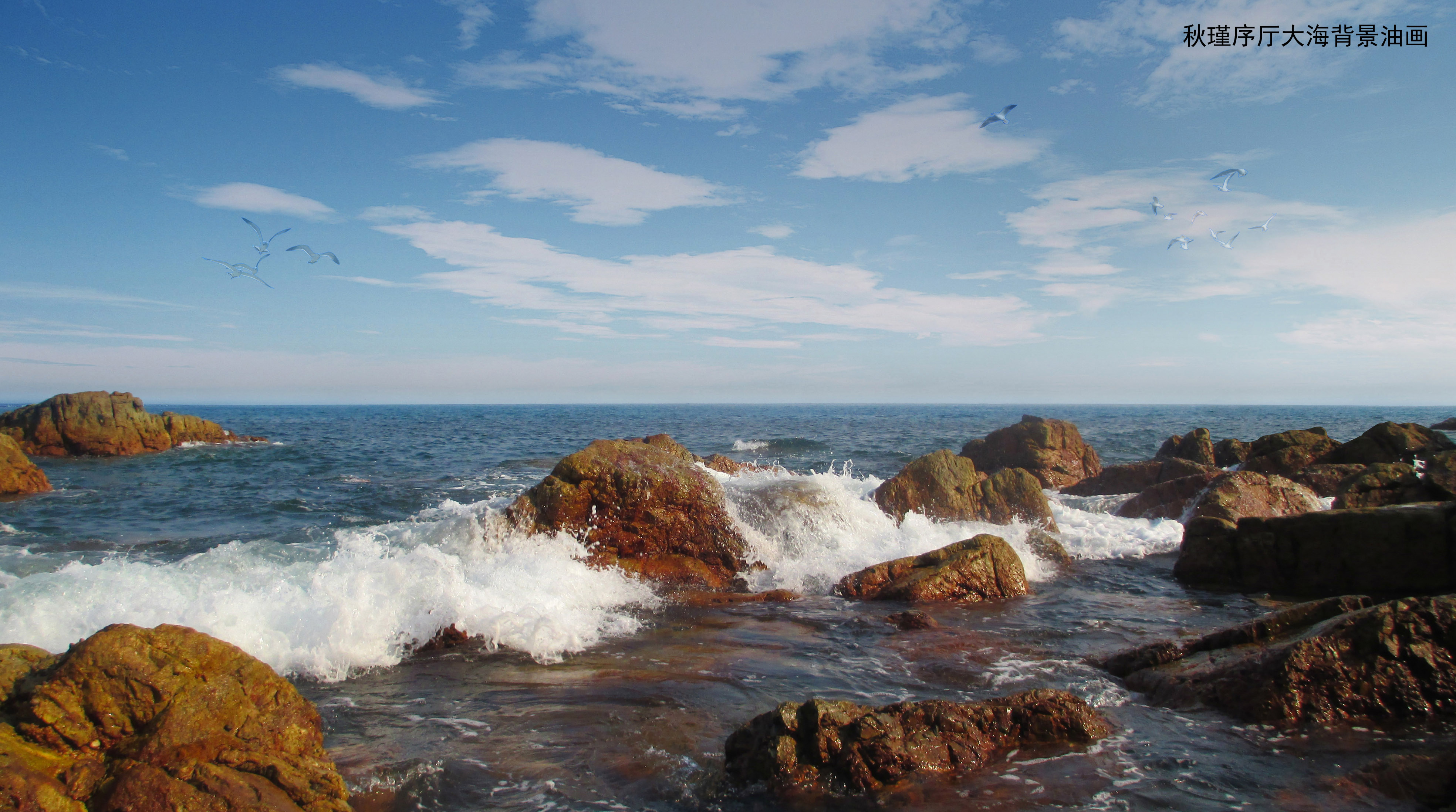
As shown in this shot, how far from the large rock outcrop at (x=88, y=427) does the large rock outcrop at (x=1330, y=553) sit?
3550 centimetres

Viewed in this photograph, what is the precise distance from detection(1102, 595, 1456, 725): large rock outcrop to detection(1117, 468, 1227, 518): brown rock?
8986 millimetres

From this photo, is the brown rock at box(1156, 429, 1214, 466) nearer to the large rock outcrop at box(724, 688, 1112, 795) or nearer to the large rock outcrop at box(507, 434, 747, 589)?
the large rock outcrop at box(507, 434, 747, 589)

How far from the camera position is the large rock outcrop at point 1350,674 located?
5113 mm

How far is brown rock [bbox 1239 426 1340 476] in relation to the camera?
53.2 ft

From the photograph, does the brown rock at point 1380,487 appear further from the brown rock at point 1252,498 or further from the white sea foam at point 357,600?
the white sea foam at point 357,600

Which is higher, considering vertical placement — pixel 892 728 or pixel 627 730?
pixel 892 728

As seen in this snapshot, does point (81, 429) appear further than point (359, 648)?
Yes

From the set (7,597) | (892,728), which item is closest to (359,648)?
(7,597)

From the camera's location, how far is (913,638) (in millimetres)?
7391

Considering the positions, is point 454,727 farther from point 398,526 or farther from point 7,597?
point 398,526

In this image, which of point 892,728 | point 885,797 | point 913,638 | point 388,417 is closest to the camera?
point 885,797

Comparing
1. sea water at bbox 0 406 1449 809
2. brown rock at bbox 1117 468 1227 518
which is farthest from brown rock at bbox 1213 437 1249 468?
sea water at bbox 0 406 1449 809

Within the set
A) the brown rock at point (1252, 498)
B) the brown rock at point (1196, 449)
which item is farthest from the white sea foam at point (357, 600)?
the brown rock at point (1196, 449)

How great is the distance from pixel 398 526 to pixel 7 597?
5.22m
